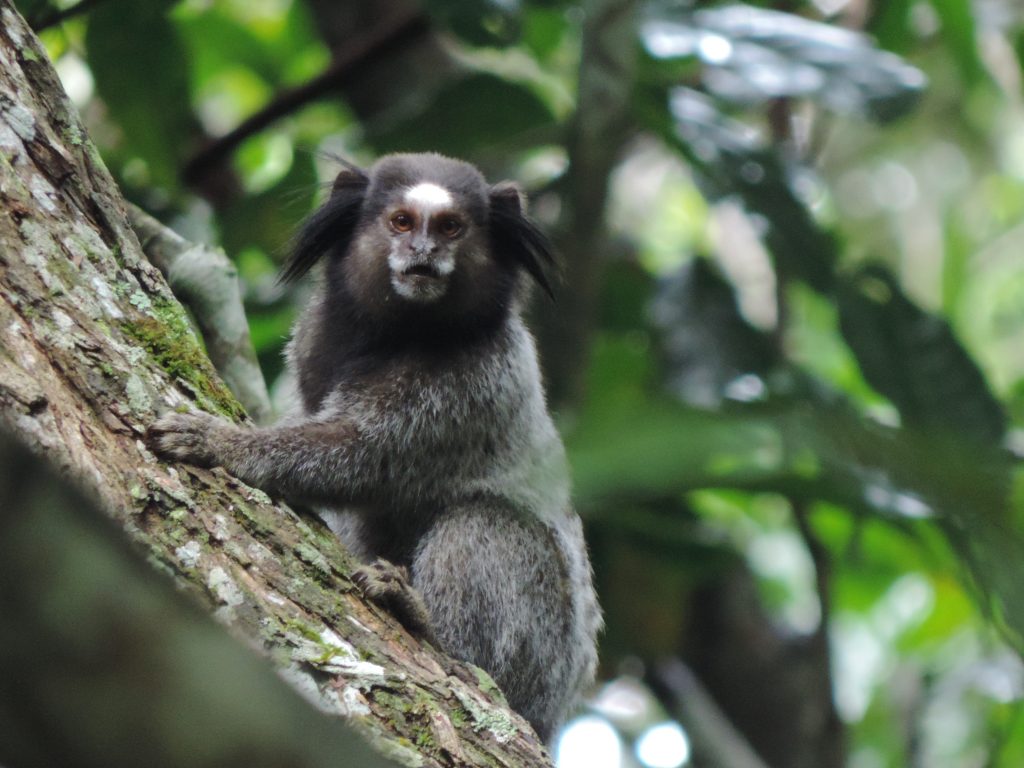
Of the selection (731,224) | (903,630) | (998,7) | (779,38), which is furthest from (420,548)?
(731,224)

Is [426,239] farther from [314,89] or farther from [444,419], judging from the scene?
[314,89]

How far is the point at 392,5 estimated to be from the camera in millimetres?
7051

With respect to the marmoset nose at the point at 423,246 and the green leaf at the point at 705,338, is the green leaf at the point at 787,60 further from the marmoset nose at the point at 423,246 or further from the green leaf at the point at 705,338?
the marmoset nose at the point at 423,246

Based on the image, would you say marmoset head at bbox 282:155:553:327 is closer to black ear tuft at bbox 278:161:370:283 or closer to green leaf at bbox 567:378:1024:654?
black ear tuft at bbox 278:161:370:283

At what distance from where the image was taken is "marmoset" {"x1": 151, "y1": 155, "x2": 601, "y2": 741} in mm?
3848

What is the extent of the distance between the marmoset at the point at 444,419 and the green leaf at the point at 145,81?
3.89ft

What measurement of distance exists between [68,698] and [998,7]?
7.89m

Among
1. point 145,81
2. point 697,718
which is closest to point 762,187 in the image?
point 697,718

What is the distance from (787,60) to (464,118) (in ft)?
4.88

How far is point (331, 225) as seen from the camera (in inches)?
177

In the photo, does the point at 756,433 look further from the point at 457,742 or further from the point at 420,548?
the point at 420,548

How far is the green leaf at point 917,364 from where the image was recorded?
4.82 meters

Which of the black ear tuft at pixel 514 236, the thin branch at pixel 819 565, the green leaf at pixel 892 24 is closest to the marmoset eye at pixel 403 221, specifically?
the black ear tuft at pixel 514 236

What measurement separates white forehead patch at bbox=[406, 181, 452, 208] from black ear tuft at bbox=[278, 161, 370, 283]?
247mm
